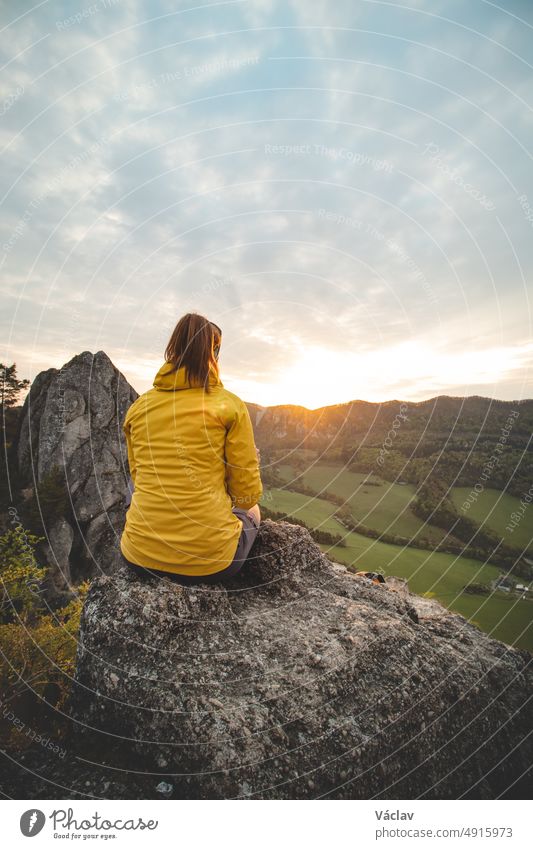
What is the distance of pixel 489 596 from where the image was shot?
35.7m

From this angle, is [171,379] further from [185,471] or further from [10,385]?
[10,385]

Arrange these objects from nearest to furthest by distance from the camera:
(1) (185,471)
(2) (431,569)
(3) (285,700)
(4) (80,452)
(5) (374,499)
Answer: (3) (285,700), (1) (185,471), (2) (431,569), (4) (80,452), (5) (374,499)

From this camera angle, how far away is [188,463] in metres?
3.71

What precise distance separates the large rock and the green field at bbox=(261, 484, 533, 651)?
88.4ft

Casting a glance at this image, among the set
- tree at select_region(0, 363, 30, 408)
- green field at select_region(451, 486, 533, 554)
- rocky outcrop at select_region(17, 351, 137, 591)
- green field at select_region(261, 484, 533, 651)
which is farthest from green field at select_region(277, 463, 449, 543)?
tree at select_region(0, 363, 30, 408)

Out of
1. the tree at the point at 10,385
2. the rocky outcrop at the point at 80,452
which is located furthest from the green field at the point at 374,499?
the tree at the point at 10,385

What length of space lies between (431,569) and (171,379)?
40458mm

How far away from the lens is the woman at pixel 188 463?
146 inches

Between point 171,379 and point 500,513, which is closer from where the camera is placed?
point 171,379

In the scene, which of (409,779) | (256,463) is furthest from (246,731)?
(256,463)

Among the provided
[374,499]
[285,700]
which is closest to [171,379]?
[285,700]

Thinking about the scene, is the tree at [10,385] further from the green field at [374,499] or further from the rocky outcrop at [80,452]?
the green field at [374,499]

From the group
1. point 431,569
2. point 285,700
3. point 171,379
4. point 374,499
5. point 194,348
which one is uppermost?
point 194,348

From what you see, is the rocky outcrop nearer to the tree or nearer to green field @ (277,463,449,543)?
the tree
